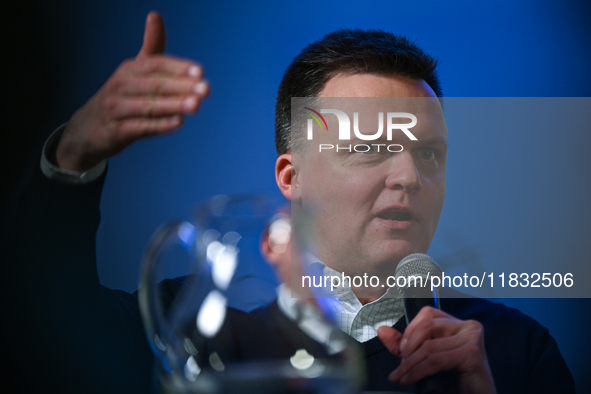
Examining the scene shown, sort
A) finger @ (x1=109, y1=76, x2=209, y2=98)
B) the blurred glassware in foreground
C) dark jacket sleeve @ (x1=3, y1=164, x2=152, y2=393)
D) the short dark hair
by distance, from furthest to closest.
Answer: the short dark hair → dark jacket sleeve @ (x1=3, y1=164, x2=152, y2=393) → finger @ (x1=109, y1=76, x2=209, y2=98) → the blurred glassware in foreground

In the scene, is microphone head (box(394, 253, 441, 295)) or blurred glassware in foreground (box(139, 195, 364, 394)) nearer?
blurred glassware in foreground (box(139, 195, 364, 394))

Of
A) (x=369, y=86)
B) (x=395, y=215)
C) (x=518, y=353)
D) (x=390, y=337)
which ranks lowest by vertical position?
(x=518, y=353)

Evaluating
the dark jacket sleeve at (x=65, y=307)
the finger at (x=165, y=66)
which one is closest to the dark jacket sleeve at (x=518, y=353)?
the dark jacket sleeve at (x=65, y=307)

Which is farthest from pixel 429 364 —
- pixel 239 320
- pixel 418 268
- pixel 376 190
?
pixel 376 190

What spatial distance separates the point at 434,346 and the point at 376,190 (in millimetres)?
391

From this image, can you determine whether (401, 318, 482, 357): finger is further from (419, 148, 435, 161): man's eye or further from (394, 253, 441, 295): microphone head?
(419, 148, 435, 161): man's eye

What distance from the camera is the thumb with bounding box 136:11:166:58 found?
0.50 m

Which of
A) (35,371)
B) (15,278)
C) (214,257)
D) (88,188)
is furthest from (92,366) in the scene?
(214,257)

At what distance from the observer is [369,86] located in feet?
3.01

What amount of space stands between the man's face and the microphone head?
0.58 feet

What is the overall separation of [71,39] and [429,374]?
1.11 metres

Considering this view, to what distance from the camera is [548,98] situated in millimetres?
1310

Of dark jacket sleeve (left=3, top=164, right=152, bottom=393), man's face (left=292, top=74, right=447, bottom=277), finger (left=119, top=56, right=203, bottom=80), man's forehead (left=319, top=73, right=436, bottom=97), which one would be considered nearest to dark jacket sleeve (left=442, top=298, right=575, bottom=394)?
man's face (left=292, top=74, right=447, bottom=277)

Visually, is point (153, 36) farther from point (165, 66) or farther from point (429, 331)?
point (429, 331)
